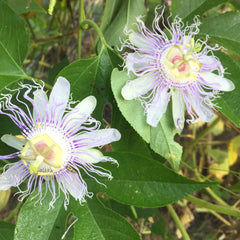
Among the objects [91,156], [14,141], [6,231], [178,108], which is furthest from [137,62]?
[6,231]

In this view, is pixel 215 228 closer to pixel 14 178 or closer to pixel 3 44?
pixel 14 178

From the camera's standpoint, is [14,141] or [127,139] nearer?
[14,141]

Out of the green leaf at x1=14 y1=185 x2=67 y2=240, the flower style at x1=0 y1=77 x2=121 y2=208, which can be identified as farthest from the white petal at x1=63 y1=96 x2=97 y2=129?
the green leaf at x1=14 y1=185 x2=67 y2=240

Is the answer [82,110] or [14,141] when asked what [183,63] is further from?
[14,141]

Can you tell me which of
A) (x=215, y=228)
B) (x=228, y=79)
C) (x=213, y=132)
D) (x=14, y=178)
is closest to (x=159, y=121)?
(x=228, y=79)

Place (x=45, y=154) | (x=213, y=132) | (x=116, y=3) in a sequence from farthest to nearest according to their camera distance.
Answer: (x=213, y=132), (x=116, y=3), (x=45, y=154)
